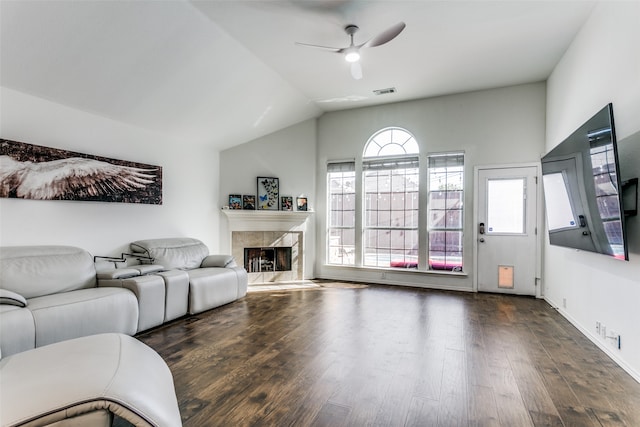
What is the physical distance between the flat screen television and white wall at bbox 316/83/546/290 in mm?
1532

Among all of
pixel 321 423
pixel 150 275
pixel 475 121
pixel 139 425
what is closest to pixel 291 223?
pixel 150 275

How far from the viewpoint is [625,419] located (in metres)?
1.91

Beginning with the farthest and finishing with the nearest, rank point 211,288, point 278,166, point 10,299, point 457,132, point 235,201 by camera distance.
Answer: point 278,166
point 235,201
point 457,132
point 211,288
point 10,299

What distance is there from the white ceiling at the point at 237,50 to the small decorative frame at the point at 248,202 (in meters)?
1.31

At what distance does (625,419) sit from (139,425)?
266 cm

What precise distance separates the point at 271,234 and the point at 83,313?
3.35 m

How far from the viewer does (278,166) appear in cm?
605

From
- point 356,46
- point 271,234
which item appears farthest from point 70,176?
point 356,46

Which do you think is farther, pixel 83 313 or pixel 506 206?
pixel 506 206

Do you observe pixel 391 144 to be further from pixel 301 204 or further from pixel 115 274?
pixel 115 274

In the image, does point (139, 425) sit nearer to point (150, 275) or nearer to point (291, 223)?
point (150, 275)

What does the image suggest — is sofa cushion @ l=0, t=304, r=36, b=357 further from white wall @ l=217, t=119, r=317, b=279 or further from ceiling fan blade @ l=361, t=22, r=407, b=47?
ceiling fan blade @ l=361, t=22, r=407, b=47

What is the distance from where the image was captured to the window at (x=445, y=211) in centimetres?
538

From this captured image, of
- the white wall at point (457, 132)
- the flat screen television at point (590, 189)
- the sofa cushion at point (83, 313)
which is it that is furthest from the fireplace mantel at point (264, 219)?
the flat screen television at point (590, 189)
